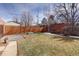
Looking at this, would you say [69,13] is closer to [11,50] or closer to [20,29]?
[20,29]

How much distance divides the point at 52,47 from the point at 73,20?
0.28 meters

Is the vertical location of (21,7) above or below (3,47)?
above

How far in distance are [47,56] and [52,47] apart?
8 cm

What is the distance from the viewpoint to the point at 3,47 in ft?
4.66

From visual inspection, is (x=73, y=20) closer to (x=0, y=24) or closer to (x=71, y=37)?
(x=71, y=37)

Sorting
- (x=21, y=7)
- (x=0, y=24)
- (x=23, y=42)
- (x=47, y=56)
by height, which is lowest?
(x=47, y=56)

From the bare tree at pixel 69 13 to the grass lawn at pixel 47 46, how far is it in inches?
4.3

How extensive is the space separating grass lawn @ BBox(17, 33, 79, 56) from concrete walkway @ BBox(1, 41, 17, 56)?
3cm

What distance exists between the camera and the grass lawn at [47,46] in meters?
1.42

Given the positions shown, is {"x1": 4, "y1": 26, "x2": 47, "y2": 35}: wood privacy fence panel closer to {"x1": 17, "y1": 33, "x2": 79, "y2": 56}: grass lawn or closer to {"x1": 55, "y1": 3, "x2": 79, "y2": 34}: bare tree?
{"x1": 17, "y1": 33, "x2": 79, "y2": 56}: grass lawn

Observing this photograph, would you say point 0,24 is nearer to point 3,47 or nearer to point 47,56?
point 3,47

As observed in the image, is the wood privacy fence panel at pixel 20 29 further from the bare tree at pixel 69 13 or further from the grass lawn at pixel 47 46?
the bare tree at pixel 69 13

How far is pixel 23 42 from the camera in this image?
144 cm

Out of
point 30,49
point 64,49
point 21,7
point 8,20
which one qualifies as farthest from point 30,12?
point 64,49
